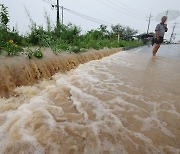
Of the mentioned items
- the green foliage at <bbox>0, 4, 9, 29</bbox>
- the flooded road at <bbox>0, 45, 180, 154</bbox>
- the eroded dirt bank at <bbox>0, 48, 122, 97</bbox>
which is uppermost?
the green foliage at <bbox>0, 4, 9, 29</bbox>

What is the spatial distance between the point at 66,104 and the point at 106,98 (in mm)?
742

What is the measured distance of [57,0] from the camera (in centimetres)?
1698

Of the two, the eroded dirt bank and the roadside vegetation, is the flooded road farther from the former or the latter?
the roadside vegetation

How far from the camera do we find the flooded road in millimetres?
1703

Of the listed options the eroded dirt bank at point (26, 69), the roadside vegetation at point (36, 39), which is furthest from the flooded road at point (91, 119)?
the roadside vegetation at point (36, 39)

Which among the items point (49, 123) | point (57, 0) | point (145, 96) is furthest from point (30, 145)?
point (57, 0)

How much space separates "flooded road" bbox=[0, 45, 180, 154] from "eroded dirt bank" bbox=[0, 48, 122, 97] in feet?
0.70

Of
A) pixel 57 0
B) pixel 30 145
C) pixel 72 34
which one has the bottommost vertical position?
pixel 30 145

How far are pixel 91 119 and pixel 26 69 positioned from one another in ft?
7.05

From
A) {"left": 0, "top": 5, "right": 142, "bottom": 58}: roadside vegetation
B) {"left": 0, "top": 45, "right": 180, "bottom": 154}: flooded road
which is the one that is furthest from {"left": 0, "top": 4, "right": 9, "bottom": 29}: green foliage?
{"left": 0, "top": 45, "right": 180, "bottom": 154}: flooded road

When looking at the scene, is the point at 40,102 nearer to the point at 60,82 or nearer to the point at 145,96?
the point at 60,82

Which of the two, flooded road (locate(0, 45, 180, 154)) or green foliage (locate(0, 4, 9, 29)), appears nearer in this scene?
flooded road (locate(0, 45, 180, 154))

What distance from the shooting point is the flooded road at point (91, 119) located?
5.59 ft

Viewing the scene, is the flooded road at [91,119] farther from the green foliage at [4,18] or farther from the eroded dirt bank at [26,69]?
the green foliage at [4,18]
